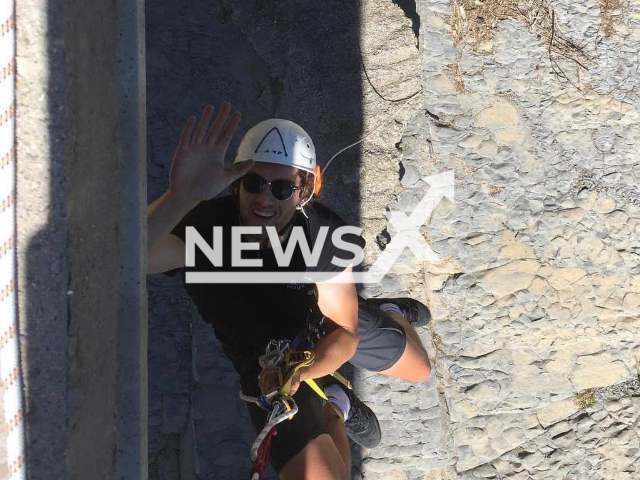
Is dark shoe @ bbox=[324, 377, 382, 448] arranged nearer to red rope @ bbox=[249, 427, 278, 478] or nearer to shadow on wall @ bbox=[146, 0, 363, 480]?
shadow on wall @ bbox=[146, 0, 363, 480]

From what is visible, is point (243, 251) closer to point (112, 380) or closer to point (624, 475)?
point (112, 380)

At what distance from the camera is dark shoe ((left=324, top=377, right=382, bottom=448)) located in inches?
133

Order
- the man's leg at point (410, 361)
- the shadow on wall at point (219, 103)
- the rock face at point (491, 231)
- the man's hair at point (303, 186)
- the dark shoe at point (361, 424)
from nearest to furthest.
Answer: the man's hair at point (303, 186)
the dark shoe at point (361, 424)
the man's leg at point (410, 361)
the shadow on wall at point (219, 103)
the rock face at point (491, 231)

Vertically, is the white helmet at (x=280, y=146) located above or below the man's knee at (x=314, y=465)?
above

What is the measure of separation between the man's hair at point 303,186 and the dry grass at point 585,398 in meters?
2.22

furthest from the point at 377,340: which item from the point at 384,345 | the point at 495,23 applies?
the point at 495,23

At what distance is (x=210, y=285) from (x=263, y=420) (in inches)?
26.5

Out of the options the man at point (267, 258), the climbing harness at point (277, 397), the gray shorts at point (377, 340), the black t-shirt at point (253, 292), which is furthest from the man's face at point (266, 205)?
the gray shorts at point (377, 340)

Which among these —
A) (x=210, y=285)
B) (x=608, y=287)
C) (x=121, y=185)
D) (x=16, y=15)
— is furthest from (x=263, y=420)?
(x=608, y=287)

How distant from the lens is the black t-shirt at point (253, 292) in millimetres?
2779

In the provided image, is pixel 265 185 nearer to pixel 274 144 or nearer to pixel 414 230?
pixel 274 144

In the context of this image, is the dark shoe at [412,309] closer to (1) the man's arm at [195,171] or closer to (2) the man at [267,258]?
(2) the man at [267,258]

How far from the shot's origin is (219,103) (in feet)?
12.5

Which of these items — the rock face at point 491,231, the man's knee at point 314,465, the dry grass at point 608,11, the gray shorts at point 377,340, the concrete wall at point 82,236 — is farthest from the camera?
the dry grass at point 608,11
